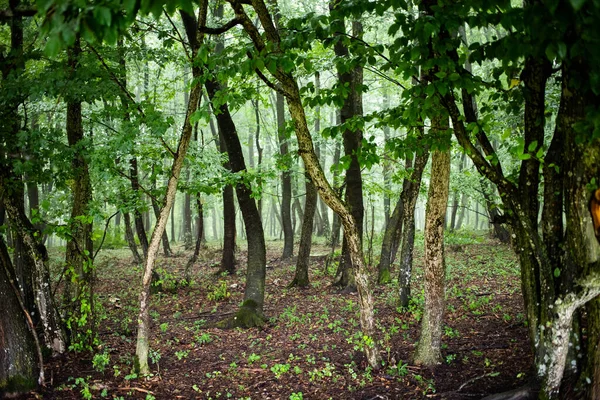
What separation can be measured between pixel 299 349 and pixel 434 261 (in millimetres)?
2692

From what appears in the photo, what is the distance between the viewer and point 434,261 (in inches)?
220

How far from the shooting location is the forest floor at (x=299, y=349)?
5.35m

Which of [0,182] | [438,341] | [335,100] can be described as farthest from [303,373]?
[0,182]

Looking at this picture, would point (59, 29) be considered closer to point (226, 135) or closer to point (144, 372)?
point (144, 372)

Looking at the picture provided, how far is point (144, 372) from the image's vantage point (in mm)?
5789

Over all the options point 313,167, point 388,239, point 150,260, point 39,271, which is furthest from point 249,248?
point 388,239

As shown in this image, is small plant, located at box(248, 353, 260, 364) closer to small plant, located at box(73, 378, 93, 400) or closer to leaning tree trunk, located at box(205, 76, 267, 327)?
leaning tree trunk, located at box(205, 76, 267, 327)

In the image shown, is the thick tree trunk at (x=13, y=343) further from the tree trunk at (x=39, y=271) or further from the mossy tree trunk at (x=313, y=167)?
the mossy tree trunk at (x=313, y=167)

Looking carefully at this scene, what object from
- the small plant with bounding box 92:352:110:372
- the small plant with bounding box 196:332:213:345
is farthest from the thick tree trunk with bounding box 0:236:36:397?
→ the small plant with bounding box 196:332:213:345

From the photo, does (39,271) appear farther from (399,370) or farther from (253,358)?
(399,370)

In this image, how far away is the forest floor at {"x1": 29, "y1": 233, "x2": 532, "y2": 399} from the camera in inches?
211

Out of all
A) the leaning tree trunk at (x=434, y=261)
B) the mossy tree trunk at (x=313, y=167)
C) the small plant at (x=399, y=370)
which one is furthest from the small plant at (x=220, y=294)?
the leaning tree trunk at (x=434, y=261)

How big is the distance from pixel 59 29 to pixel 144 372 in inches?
193

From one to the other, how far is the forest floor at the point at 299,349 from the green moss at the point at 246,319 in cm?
19
